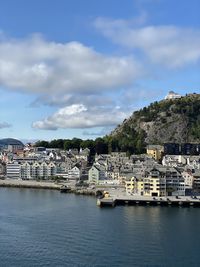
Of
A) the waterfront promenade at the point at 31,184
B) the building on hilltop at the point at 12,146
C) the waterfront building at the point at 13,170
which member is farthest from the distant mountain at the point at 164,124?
the building on hilltop at the point at 12,146

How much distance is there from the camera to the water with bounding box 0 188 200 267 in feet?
59.5

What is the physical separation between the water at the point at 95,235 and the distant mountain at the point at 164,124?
122 feet


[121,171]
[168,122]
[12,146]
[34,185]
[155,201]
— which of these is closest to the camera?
[155,201]

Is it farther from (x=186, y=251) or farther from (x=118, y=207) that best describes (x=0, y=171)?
(x=186, y=251)

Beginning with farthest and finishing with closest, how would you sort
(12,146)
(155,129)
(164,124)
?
(12,146) < (164,124) < (155,129)

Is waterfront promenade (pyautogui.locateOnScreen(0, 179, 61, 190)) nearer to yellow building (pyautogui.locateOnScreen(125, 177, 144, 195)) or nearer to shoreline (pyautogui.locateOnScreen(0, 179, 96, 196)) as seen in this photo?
shoreline (pyautogui.locateOnScreen(0, 179, 96, 196))

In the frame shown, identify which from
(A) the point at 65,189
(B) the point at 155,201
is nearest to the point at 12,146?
(A) the point at 65,189

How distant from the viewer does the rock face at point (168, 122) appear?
7100 centimetres

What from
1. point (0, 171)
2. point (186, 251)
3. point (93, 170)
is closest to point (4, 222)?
point (186, 251)

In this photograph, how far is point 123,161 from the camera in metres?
54.6

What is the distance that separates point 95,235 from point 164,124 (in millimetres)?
51904

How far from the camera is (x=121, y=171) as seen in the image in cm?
4653

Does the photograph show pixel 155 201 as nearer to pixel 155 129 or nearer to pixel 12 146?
pixel 155 129

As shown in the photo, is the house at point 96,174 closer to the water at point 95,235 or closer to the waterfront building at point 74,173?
the waterfront building at point 74,173
